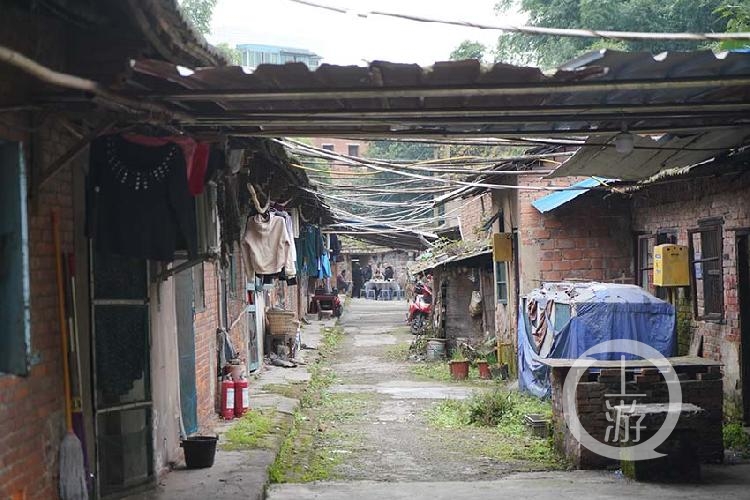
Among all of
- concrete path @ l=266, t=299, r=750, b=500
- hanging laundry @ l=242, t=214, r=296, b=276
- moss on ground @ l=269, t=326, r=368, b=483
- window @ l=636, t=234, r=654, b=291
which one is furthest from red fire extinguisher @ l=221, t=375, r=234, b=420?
window @ l=636, t=234, r=654, b=291

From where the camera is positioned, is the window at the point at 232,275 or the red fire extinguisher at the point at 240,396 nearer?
the red fire extinguisher at the point at 240,396

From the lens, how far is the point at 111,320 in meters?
6.41

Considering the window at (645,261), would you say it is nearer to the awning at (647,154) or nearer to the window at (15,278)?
the awning at (647,154)

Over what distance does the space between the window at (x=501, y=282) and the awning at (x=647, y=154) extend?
23.7ft

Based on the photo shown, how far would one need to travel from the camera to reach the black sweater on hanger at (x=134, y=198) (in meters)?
5.95

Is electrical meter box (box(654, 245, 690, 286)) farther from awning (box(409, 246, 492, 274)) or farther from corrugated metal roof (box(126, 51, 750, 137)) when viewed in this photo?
awning (box(409, 246, 492, 274))

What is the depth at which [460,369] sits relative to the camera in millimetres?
16719

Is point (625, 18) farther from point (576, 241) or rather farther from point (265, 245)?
point (265, 245)

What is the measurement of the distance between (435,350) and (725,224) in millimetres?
10502

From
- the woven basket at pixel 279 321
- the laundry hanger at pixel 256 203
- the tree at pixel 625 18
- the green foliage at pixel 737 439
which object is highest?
the tree at pixel 625 18

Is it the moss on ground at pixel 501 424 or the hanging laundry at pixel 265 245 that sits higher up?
the hanging laundry at pixel 265 245

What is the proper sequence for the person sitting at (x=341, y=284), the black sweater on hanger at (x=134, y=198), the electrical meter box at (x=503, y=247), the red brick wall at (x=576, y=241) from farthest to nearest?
the person sitting at (x=341, y=284)
the electrical meter box at (x=503, y=247)
the red brick wall at (x=576, y=241)
the black sweater on hanger at (x=134, y=198)

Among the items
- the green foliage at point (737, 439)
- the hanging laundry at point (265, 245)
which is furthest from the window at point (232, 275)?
the green foliage at point (737, 439)

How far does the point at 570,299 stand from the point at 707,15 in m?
15.6
